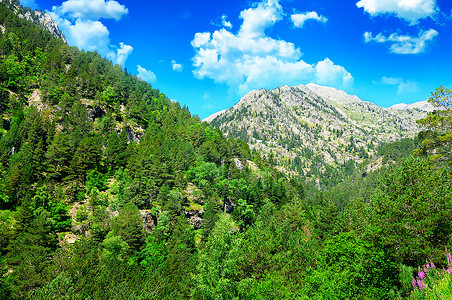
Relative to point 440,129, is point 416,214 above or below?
below

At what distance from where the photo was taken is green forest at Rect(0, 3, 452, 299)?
1925 centimetres

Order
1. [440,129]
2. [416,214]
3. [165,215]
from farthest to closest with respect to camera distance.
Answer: [165,215] → [440,129] → [416,214]

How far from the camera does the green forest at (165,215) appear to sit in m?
19.2

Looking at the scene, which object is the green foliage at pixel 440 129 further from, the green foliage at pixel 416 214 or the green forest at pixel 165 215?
the green foliage at pixel 416 214

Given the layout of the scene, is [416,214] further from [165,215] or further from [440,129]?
[165,215]

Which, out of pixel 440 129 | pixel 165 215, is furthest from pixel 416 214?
pixel 165 215

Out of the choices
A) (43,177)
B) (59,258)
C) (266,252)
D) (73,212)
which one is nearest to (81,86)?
(43,177)

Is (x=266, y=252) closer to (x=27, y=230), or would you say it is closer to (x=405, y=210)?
(x=405, y=210)

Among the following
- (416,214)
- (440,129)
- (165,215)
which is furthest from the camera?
(165,215)

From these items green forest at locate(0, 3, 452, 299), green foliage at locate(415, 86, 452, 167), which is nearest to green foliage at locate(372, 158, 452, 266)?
green forest at locate(0, 3, 452, 299)

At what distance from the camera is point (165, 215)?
6181 centimetres

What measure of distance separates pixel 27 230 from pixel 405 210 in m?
60.4

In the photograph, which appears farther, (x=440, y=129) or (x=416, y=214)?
(x=440, y=129)

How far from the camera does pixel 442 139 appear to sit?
79.9 ft
